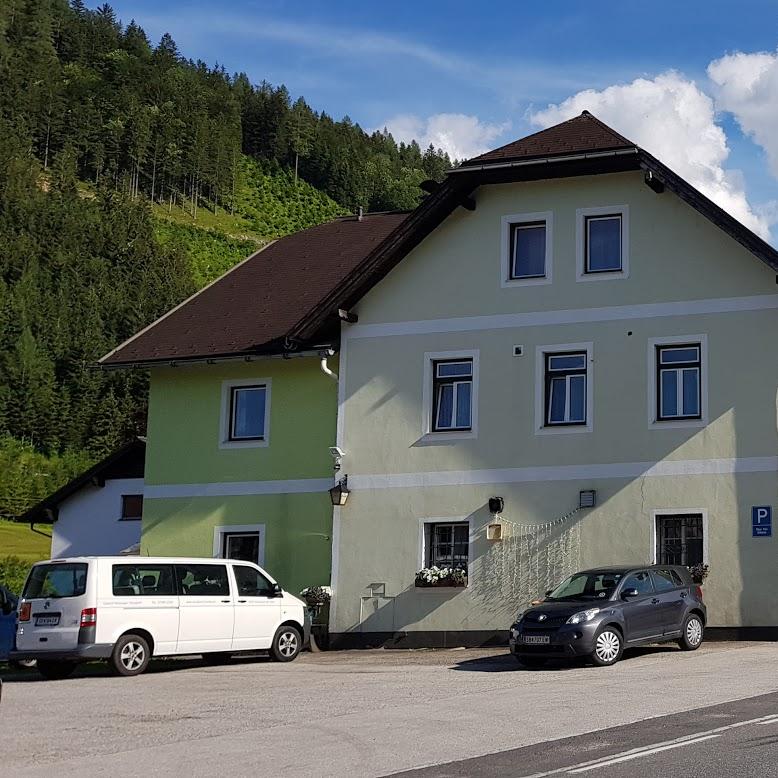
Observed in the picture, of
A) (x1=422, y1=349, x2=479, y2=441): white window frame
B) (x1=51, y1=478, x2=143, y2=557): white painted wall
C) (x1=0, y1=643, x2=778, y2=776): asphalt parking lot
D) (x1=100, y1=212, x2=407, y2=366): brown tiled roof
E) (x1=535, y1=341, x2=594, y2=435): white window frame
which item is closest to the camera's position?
(x1=0, y1=643, x2=778, y2=776): asphalt parking lot

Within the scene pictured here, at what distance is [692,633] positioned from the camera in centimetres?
2248

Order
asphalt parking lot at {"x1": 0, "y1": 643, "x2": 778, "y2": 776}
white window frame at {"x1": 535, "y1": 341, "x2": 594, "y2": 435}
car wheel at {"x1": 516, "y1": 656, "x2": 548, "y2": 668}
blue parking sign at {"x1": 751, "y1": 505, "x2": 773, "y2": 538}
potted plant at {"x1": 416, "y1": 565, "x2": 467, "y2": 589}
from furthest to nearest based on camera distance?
potted plant at {"x1": 416, "y1": 565, "x2": 467, "y2": 589} < white window frame at {"x1": 535, "y1": 341, "x2": 594, "y2": 435} < blue parking sign at {"x1": 751, "y1": 505, "x2": 773, "y2": 538} < car wheel at {"x1": 516, "y1": 656, "x2": 548, "y2": 668} < asphalt parking lot at {"x1": 0, "y1": 643, "x2": 778, "y2": 776}

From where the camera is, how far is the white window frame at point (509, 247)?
88.7 feet

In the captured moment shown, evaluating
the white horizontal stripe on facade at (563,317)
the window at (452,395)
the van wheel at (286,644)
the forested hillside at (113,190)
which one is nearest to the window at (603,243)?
the white horizontal stripe on facade at (563,317)

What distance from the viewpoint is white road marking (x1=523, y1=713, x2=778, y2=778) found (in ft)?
38.5

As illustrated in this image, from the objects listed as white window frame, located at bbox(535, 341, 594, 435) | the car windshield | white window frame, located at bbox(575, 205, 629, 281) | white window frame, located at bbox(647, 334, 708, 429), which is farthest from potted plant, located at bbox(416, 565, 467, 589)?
white window frame, located at bbox(575, 205, 629, 281)

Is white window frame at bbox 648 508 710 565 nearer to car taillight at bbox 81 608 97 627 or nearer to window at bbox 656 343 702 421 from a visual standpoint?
window at bbox 656 343 702 421

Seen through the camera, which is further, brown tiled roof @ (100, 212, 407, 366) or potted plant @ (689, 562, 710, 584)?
brown tiled roof @ (100, 212, 407, 366)

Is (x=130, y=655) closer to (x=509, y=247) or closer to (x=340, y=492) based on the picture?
(x=340, y=492)

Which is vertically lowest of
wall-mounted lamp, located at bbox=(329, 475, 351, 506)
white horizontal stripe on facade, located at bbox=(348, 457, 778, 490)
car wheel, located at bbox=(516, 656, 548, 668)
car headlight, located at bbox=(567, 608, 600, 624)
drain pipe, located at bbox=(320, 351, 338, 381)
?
car wheel, located at bbox=(516, 656, 548, 668)

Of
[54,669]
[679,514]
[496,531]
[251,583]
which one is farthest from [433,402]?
[54,669]

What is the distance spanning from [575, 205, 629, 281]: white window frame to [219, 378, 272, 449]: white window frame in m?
6.94

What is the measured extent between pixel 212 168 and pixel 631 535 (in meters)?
159

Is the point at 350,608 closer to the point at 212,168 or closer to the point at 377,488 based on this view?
the point at 377,488
